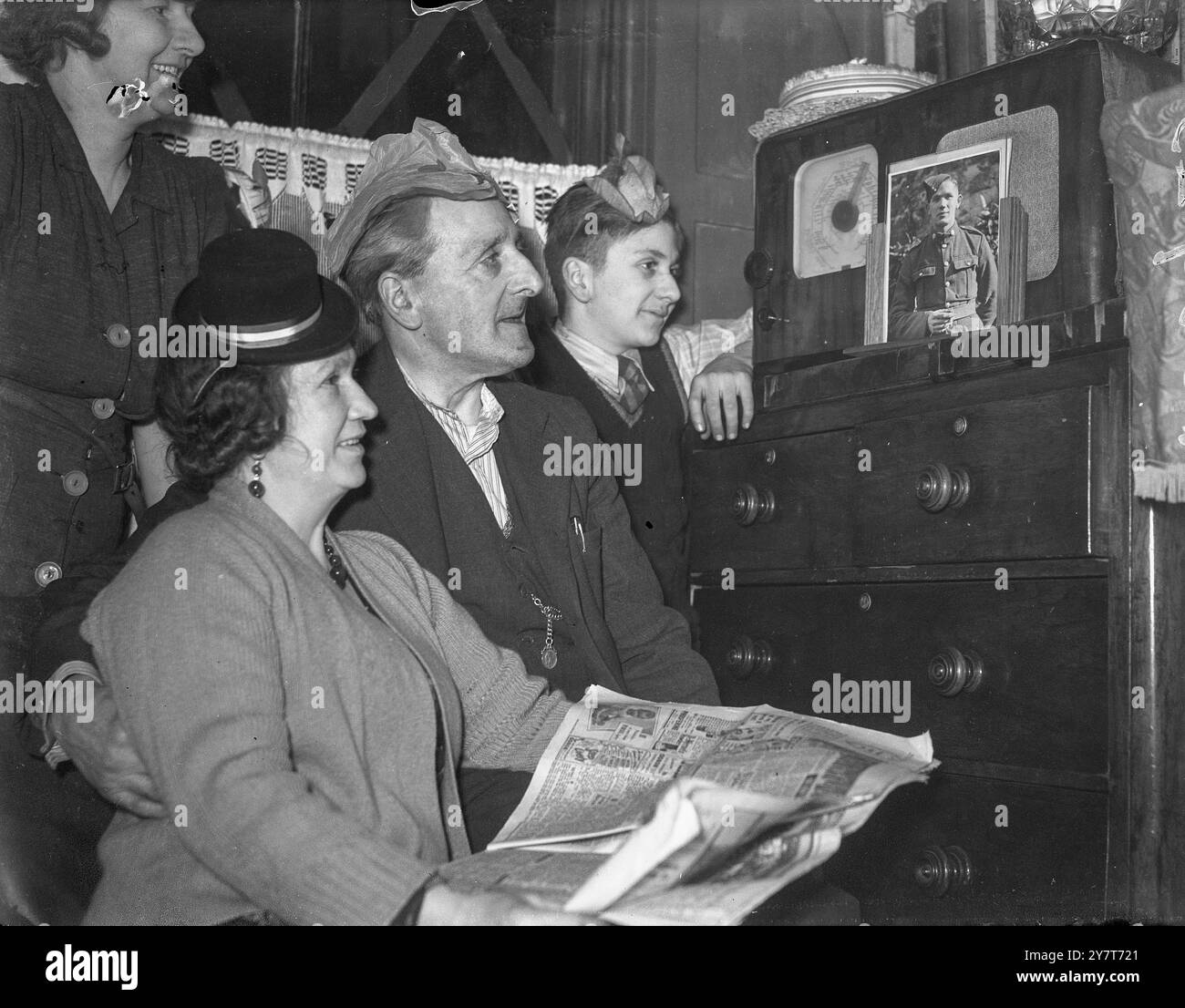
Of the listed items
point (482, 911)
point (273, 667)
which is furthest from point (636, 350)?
point (482, 911)

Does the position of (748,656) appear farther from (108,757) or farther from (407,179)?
(108,757)

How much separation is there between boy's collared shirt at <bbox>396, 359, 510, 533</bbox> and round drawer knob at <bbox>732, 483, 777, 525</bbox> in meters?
0.45

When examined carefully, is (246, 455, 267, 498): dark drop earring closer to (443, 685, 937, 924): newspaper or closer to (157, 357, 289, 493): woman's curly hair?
(157, 357, 289, 493): woman's curly hair

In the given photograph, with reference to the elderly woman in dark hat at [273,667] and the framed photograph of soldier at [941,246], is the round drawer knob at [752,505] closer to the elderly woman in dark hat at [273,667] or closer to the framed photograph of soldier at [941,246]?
the framed photograph of soldier at [941,246]

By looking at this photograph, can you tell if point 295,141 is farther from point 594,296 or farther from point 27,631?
point 27,631

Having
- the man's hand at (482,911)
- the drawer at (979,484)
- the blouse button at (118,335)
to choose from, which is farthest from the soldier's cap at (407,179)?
the man's hand at (482,911)

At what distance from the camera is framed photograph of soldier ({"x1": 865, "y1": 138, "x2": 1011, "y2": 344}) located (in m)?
1.51

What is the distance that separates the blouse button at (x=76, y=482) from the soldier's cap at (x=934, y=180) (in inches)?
44.7

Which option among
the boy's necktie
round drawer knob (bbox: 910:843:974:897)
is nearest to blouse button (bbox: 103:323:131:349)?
the boy's necktie

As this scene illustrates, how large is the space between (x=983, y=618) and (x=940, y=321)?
1.30 ft

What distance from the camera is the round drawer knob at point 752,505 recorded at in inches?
69.9
